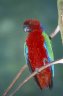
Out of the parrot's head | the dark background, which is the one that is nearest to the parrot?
the parrot's head

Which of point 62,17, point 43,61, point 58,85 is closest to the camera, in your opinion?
point 62,17

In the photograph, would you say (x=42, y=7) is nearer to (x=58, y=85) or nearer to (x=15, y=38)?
(x=15, y=38)

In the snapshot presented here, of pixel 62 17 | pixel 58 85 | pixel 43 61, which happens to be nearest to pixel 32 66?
pixel 43 61

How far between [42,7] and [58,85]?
0.27m

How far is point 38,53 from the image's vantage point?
1.43 feet

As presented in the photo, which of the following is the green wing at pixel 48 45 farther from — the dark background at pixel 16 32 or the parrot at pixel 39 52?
the dark background at pixel 16 32

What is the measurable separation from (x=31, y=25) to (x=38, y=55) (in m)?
0.06

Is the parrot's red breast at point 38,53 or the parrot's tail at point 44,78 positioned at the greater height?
the parrot's red breast at point 38,53

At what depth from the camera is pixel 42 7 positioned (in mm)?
826

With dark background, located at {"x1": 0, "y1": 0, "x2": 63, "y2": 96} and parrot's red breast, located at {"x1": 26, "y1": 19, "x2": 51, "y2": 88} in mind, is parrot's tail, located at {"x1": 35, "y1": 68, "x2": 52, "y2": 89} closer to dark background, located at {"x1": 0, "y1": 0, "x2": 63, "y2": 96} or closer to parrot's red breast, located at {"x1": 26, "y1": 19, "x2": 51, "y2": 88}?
parrot's red breast, located at {"x1": 26, "y1": 19, "x2": 51, "y2": 88}

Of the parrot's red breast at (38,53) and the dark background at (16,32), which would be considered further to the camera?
the dark background at (16,32)

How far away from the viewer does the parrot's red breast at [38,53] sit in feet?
1.41

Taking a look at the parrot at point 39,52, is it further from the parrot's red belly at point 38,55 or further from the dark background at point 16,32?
the dark background at point 16,32

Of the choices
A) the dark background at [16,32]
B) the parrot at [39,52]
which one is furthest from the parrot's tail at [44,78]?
the dark background at [16,32]
